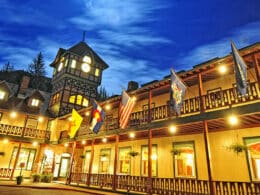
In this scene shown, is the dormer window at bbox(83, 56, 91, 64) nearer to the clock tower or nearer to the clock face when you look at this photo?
the clock tower

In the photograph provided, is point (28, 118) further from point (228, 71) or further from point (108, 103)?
point (228, 71)

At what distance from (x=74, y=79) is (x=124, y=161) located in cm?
1576

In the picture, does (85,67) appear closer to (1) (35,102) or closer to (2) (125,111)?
(1) (35,102)

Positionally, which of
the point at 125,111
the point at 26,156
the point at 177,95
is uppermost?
the point at 177,95

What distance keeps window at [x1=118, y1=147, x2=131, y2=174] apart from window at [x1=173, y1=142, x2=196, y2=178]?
489 cm

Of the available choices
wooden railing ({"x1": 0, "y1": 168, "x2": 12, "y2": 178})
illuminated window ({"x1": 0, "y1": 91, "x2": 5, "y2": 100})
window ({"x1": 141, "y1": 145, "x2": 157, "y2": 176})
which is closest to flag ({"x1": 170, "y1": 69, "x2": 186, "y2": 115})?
window ({"x1": 141, "y1": 145, "x2": 157, "y2": 176})

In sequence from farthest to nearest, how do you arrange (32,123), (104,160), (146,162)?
(32,123), (104,160), (146,162)

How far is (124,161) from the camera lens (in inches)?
700

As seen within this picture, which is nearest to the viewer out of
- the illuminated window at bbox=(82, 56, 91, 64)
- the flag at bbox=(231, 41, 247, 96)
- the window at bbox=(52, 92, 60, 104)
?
the flag at bbox=(231, 41, 247, 96)

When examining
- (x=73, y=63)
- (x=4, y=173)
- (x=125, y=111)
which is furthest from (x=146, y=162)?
(x=73, y=63)

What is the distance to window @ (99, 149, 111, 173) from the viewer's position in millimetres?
19250

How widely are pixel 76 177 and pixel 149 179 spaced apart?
29.7ft

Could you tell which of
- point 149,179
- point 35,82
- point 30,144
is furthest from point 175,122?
point 35,82

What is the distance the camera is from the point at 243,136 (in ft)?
37.0
